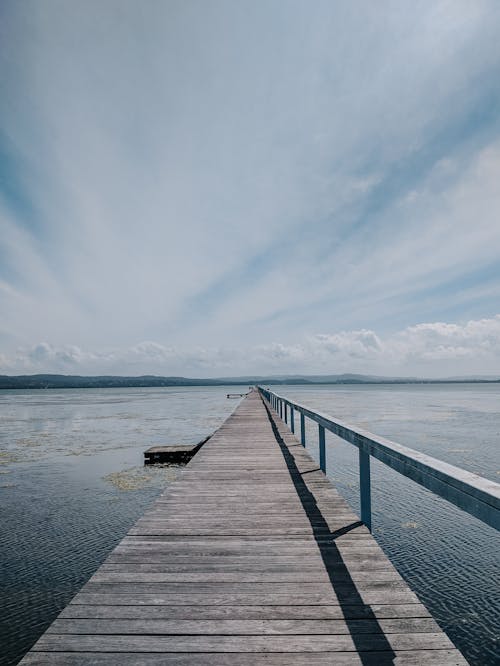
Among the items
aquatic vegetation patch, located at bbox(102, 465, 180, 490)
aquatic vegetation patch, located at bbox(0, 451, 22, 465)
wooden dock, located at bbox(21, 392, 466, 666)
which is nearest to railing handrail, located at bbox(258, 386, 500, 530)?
wooden dock, located at bbox(21, 392, 466, 666)

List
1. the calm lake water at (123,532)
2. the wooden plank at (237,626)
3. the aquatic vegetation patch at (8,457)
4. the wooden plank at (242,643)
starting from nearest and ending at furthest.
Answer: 1. the wooden plank at (242,643)
2. the wooden plank at (237,626)
3. the calm lake water at (123,532)
4. the aquatic vegetation patch at (8,457)

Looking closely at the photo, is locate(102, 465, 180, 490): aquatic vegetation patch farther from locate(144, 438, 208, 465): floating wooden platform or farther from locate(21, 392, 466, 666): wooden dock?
locate(21, 392, 466, 666): wooden dock

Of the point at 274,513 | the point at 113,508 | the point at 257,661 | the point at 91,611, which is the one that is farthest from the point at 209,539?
the point at 113,508

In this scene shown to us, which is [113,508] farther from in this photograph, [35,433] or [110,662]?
[35,433]

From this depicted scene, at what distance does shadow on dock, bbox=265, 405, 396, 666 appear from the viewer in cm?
223

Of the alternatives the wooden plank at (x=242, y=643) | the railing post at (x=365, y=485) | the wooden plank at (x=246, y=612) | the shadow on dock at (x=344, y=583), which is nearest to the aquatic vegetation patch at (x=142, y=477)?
the shadow on dock at (x=344, y=583)

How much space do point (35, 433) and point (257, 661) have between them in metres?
23.5

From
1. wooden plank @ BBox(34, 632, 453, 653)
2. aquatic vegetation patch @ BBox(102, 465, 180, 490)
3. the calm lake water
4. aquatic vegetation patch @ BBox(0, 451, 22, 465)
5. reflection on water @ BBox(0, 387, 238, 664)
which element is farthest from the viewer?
aquatic vegetation patch @ BBox(0, 451, 22, 465)

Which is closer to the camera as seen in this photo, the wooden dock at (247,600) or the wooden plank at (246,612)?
the wooden dock at (247,600)

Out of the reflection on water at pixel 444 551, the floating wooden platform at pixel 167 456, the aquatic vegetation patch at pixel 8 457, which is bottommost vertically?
the aquatic vegetation patch at pixel 8 457

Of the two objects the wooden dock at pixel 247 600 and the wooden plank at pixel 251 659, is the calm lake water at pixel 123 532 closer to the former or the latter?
the wooden dock at pixel 247 600

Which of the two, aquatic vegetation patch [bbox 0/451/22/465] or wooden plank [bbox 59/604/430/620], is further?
aquatic vegetation patch [bbox 0/451/22/465]

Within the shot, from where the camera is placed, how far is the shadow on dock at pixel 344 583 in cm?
223

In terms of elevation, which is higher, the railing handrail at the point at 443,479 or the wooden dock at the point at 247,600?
the railing handrail at the point at 443,479
